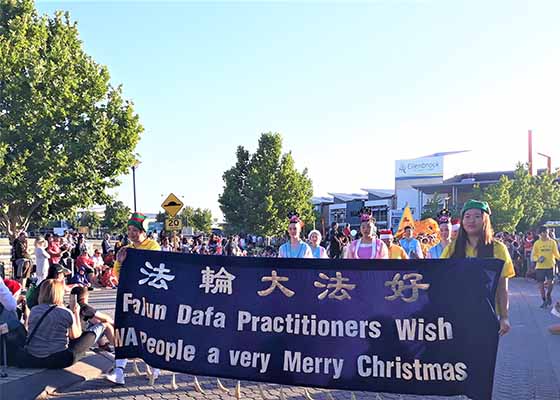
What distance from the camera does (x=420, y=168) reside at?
87250mm

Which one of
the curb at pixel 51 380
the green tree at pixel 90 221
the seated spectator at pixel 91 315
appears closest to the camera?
the curb at pixel 51 380

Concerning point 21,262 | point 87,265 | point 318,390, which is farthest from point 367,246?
point 87,265

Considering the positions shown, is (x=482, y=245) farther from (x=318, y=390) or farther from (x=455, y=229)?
(x=455, y=229)

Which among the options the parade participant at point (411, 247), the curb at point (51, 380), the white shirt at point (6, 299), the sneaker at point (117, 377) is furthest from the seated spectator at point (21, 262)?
the parade participant at point (411, 247)

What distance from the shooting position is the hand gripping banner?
4.11 m

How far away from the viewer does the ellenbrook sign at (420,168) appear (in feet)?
283

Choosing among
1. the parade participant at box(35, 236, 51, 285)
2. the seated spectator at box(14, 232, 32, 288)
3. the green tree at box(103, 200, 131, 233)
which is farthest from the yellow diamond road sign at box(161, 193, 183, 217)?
the green tree at box(103, 200, 131, 233)

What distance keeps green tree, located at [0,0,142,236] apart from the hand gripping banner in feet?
55.1

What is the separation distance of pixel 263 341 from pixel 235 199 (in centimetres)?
4068

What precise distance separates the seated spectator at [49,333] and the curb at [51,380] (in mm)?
144

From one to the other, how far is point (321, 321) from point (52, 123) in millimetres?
19246

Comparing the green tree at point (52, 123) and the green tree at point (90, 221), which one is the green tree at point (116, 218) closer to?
the green tree at point (90, 221)

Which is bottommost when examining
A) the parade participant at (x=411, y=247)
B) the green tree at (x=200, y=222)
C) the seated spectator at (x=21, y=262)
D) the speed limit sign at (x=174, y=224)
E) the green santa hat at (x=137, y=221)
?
the green tree at (x=200, y=222)

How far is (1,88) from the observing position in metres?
19.6
